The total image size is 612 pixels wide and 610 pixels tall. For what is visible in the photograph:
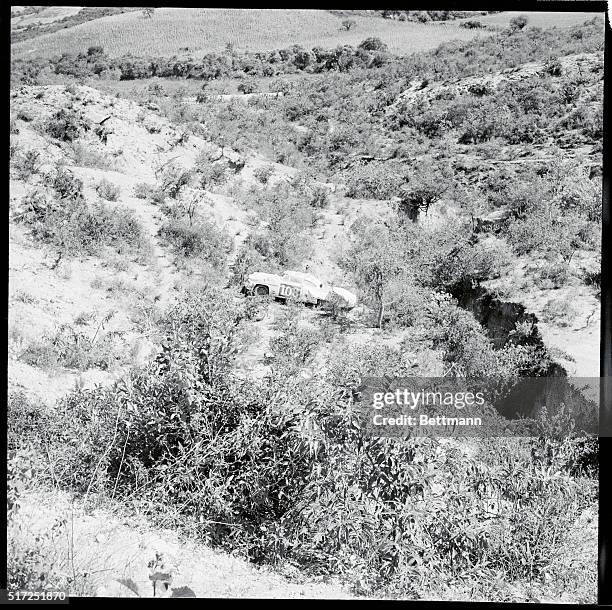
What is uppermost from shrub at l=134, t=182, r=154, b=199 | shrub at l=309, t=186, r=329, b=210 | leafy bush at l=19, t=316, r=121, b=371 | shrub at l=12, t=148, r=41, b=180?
shrub at l=12, t=148, r=41, b=180

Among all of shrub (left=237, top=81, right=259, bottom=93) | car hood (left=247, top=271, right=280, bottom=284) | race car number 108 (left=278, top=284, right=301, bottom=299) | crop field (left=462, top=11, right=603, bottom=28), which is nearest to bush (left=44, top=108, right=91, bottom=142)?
shrub (left=237, top=81, right=259, bottom=93)

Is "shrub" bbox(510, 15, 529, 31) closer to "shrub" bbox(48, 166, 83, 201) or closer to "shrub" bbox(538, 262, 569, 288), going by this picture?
"shrub" bbox(538, 262, 569, 288)

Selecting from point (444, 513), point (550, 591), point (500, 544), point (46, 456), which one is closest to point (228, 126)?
point (46, 456)

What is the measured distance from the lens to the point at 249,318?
436 cm

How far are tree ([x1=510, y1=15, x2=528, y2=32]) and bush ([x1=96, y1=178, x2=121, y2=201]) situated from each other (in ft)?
9.55

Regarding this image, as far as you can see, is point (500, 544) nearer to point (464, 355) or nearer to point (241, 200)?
point (464, 355)

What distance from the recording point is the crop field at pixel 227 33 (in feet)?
13.8

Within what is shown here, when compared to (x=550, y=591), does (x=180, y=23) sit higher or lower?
higher

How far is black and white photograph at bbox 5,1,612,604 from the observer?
4090 millimetres

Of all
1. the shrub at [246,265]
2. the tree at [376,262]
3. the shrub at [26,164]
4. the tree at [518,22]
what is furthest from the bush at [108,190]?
the tree at [518,22]

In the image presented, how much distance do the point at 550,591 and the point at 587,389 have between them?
1.34 meters

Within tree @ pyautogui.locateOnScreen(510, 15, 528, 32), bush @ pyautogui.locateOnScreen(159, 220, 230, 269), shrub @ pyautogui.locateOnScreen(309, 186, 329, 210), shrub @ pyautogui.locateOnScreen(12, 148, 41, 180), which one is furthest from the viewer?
shrub @ pyautogui.locateOnScreen(309, 186, 329, 210)

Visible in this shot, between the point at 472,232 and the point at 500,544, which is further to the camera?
the point at 472,232

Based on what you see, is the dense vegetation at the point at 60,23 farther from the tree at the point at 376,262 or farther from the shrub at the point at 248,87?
the tree at the point at 376,262
